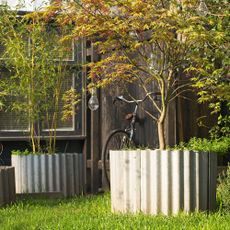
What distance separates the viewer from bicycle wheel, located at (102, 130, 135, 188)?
8.40 m

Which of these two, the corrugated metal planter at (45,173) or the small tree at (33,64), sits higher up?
the small tree at (33,64)

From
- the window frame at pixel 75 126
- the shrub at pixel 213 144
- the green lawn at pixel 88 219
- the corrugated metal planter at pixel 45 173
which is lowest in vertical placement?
the green lawn at pixel 88 219

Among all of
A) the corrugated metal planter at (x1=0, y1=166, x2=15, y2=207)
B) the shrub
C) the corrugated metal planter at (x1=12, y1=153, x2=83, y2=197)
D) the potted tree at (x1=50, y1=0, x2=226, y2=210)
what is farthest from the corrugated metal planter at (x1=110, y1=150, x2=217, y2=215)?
the corrugated metal planter at (x1=12, y1=153, x2=83, y2=197)

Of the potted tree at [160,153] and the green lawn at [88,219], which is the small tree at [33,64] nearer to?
the green lawn at [88,219]

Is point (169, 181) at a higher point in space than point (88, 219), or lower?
higher

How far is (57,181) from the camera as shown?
302 inches

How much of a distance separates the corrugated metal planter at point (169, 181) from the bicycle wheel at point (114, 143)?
2.60m

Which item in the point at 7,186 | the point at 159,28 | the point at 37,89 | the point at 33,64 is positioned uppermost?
the point at 159,28

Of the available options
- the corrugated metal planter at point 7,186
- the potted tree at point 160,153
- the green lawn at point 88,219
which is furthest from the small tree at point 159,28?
the corrugated metal planter at point 7,186

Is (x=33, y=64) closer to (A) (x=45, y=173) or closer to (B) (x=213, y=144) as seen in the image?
(A) (x=45, y=173)

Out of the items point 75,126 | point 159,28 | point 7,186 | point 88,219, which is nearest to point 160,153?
point 88,219

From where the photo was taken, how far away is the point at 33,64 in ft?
25.6

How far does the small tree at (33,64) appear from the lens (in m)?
7.76

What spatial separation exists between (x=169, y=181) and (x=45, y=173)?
248 centimetres
